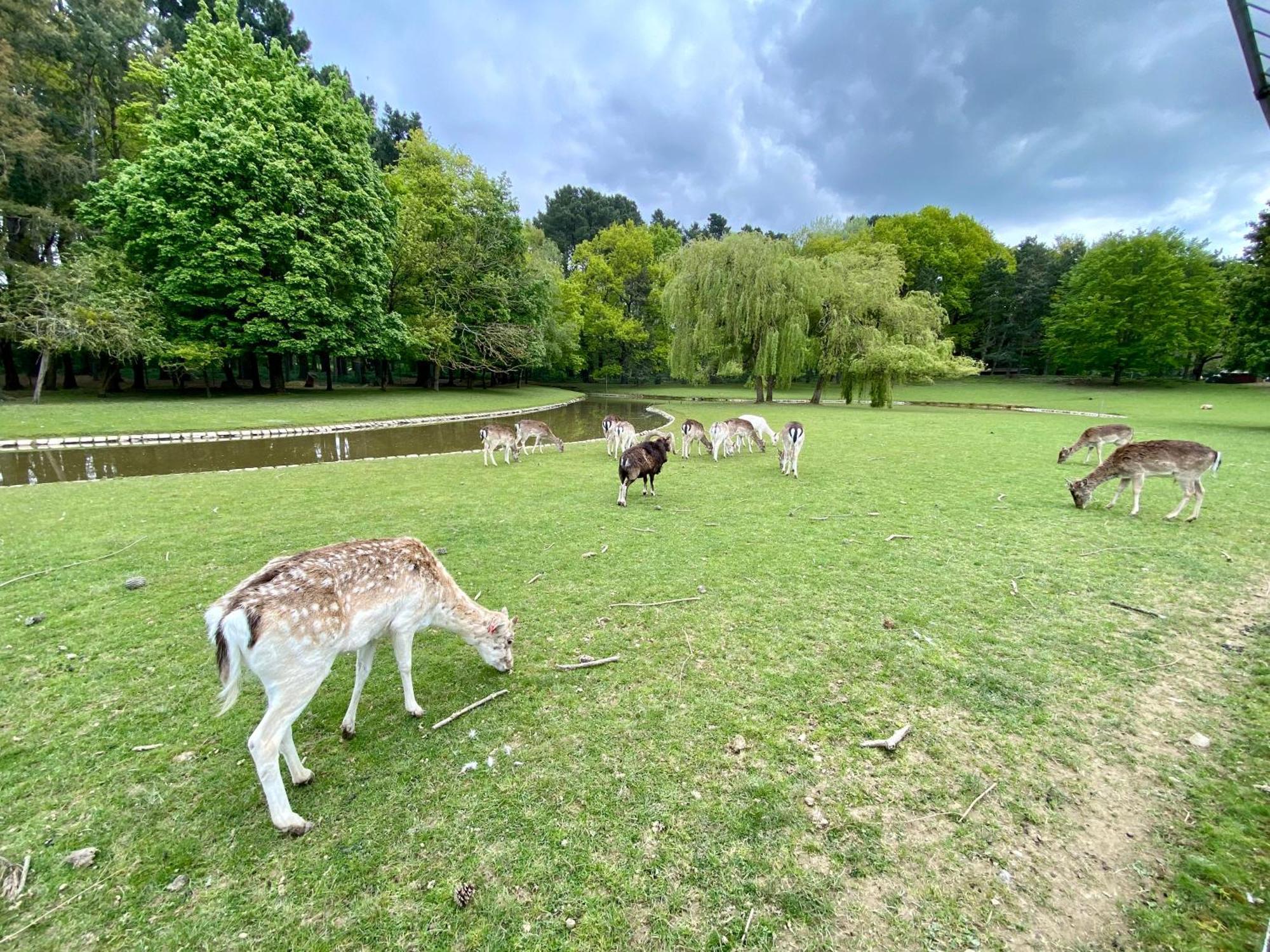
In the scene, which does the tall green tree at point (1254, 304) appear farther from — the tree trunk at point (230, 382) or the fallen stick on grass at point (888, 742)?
the tree trunk at point (230, 382)

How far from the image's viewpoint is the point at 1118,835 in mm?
2555

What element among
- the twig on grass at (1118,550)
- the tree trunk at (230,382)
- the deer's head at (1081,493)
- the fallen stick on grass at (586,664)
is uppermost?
the tree trunk at (230,382)

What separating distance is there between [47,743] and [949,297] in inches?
2609

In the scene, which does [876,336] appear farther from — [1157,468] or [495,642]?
[495,642]

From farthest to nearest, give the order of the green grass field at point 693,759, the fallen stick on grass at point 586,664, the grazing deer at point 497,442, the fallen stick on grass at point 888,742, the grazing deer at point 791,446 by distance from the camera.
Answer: the grazing deer at point 497,442
the grazing deer at point 791,446
the fallen stick on grass at point 586,664
the fallen stick on grass at point 888,742
the green grass field at point 693,759

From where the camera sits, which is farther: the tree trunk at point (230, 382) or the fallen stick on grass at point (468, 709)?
the tree trunk at point (230, 382)

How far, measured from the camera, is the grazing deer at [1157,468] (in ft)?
25.4

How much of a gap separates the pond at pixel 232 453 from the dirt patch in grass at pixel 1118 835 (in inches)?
590

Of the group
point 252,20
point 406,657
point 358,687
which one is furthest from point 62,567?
point 252,20

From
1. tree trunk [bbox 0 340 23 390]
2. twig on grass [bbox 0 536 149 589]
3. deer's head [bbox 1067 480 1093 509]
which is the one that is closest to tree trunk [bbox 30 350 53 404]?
tree trunk [bbox 0 340 23 390]

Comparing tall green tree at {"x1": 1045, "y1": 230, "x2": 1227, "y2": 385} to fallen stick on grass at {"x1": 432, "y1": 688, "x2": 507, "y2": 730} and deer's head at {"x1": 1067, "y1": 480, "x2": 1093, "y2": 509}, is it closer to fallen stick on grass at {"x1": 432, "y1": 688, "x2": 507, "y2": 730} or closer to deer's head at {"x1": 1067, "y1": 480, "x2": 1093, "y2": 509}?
deer's head at {"x1": 1067, "y1": 480, "x2": 1093, "y2": 509}

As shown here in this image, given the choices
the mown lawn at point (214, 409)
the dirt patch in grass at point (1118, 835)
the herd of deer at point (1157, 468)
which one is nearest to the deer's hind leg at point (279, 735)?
the dirt patch in grass at point (1118, 835)

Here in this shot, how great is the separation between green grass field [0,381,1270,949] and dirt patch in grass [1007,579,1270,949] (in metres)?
0.02

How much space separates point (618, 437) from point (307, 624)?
12.1 metres
